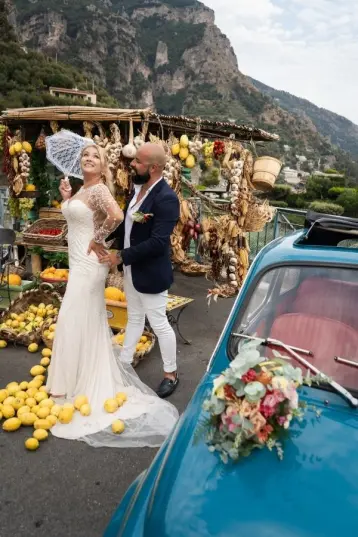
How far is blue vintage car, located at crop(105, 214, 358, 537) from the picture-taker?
4.50 feet

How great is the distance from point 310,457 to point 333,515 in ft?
0.71

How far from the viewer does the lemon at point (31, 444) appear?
3219mm

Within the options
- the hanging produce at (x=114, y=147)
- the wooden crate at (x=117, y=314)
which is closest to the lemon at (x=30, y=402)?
the wooden crate at (x=117, y=314)

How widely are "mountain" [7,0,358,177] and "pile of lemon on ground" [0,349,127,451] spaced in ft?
278

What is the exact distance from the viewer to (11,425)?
11.2 feet

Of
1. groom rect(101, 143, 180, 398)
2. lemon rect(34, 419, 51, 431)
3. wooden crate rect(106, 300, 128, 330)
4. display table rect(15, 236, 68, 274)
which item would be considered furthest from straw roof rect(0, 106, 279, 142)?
lemon rect(34, 419, 51, 431)

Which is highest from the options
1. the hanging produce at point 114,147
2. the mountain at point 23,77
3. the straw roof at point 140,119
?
the mountain at point 23,77

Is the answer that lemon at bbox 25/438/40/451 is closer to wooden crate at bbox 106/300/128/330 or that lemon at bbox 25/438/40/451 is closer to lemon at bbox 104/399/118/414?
lemon at bbox 104/399/118/414

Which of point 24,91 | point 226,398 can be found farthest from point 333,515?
point 24,91

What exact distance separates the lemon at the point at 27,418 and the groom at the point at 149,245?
1.17 m

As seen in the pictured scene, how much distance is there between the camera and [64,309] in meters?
3.74

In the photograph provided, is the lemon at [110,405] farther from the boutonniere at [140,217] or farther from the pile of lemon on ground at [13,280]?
the pile of lemon on ground at [13,280]

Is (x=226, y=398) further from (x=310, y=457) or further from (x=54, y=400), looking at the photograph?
(x=54, y=400)

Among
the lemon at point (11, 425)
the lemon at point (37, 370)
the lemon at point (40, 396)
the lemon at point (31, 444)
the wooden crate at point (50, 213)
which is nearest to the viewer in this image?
the lemon at point (31, 444)
